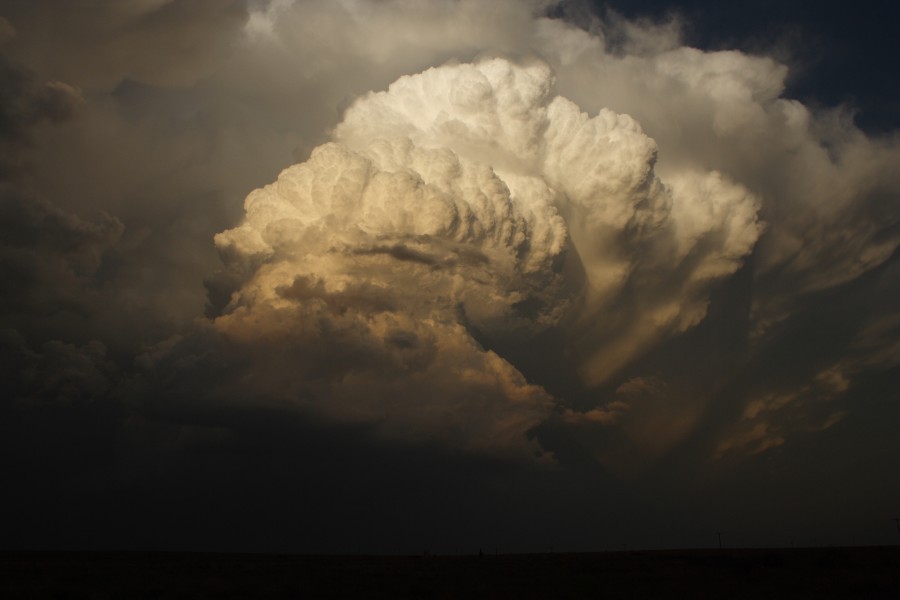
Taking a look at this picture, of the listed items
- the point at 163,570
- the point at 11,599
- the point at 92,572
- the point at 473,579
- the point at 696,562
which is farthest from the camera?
the point at 696,562

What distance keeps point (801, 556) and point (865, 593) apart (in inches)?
1778

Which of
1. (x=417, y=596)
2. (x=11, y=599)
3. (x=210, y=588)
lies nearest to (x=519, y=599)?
(x=417, y=596)

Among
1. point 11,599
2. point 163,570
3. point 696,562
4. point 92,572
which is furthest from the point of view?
point 696,562

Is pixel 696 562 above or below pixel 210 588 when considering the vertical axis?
above

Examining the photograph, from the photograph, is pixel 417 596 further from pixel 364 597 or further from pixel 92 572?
pixel 92 572

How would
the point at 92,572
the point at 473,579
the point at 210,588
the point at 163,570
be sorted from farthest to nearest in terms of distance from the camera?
the point at 163,570
the point at 92,572
the point at 473,579
the point at 210,588

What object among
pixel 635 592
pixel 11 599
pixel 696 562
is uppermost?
pixel 696 562

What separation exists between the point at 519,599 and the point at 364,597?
1334 cm

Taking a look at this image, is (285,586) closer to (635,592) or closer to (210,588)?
(210,588)

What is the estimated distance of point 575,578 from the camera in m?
83.6

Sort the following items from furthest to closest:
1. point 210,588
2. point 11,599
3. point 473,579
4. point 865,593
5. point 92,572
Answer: point 92,572, point 473,579, point 210,588, point 865,593, point 11,599

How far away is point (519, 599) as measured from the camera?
64250 mm

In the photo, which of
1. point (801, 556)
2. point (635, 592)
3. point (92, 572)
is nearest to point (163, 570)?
point (92, 572)

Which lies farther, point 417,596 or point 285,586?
point 285,586
